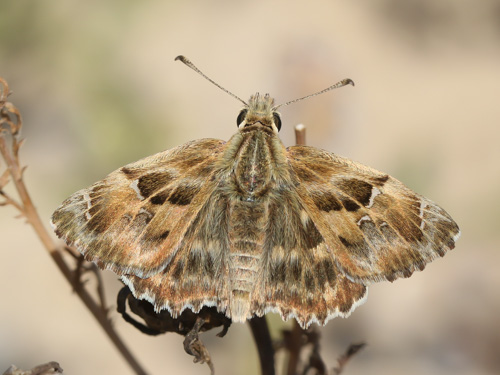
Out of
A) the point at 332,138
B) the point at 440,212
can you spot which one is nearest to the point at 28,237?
the point at 332,138

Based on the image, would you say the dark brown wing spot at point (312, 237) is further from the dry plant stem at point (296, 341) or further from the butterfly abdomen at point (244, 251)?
the dry plant stem at point (296, 341)

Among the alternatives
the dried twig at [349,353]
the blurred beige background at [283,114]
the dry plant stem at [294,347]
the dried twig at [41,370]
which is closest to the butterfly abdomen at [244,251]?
the dry plant stem at [294,347]

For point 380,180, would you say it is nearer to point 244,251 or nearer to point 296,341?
point 244,251

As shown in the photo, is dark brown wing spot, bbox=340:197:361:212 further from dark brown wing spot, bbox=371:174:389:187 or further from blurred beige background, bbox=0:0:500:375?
blurred beige background, bbox=0:0:500:375

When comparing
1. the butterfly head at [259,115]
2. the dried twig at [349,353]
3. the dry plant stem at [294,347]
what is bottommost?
the dried twig at [349,353]

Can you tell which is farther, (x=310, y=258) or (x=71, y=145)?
(x=71, y=145)

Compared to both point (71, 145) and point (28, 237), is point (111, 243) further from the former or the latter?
point (71, 145)

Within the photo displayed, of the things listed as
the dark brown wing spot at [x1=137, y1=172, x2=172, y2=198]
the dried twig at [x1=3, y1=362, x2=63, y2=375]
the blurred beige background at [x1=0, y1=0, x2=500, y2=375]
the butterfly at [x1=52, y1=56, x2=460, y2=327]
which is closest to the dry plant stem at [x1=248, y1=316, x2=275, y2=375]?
the butterfly at [x1=52, y1=56, x2=460, y2=327]

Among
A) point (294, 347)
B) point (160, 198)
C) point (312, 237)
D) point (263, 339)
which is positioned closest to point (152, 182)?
point (160, 198)
